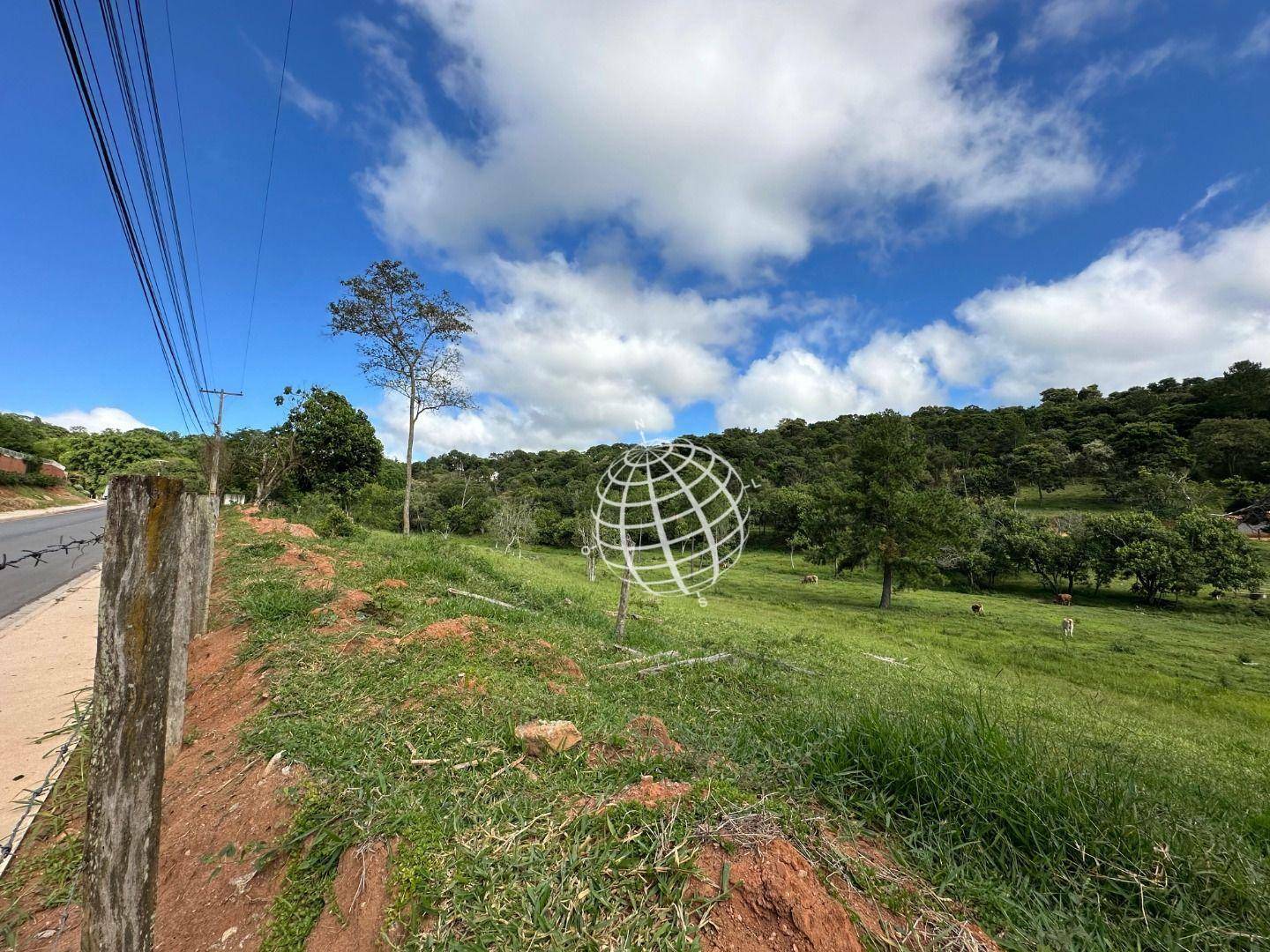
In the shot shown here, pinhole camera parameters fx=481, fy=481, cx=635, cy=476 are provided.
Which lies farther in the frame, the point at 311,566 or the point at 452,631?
the point at 311,566

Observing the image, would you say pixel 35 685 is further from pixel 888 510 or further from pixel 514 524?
pixel 514 524

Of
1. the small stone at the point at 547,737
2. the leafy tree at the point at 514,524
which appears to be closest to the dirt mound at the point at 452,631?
the small stone at the point at 547,737

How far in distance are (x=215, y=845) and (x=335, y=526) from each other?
19.8m

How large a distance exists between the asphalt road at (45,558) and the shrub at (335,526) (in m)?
6.64

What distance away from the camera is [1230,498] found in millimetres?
46781

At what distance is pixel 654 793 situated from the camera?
3.03 metres

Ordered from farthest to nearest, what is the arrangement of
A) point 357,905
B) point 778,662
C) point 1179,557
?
point 1179,557, point 778,662, point 357,905

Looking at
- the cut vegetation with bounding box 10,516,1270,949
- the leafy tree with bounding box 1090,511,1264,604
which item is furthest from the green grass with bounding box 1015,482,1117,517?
the cut vegetation with bounding box 10,516,1270,949

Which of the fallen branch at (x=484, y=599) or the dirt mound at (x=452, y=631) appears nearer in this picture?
the dirt mound at (x=452, y=631)

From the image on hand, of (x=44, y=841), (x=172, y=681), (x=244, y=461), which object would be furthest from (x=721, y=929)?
(x=244, y=461)

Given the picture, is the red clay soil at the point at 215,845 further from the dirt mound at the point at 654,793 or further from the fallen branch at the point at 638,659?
the fallen branch at the point at 638,659

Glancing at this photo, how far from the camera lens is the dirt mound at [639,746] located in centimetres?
377

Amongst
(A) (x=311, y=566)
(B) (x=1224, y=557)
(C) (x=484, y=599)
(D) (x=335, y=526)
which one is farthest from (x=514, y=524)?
(B) (x=1224, y=557)

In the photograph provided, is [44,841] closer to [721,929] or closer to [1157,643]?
[721,929]
